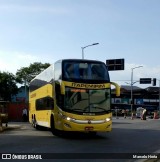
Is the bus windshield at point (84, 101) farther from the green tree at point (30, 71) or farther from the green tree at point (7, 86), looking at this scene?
the green tree at point (30, 71)

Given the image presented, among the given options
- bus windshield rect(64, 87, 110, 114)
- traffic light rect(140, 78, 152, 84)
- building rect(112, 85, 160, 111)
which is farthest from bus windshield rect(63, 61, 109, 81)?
building rect(112, 85, 160, 111)

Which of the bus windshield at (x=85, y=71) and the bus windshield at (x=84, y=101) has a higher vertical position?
the bus windshield at (x=85, y=71)

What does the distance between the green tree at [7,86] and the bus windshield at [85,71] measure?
70.4 m

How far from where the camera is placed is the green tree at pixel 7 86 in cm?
9088

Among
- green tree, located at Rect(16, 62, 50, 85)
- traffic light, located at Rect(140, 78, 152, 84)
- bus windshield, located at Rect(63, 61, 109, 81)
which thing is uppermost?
green tree, located at Rect(16, 62, 50, 85)

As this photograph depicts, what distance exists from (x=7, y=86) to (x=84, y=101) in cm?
7427

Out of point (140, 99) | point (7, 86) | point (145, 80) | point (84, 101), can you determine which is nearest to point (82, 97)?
point (84, 101)

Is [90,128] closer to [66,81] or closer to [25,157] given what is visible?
[66,81]

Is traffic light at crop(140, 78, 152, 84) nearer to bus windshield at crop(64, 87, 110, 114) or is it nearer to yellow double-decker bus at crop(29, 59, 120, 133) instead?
yellow double-decker bus at crop(29, 59, 120, 133)

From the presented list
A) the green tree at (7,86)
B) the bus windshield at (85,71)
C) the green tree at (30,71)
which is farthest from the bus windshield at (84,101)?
the green tree at (30,71)

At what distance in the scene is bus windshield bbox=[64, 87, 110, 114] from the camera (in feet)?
66.4

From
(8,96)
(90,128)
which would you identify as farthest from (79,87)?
(8,96)

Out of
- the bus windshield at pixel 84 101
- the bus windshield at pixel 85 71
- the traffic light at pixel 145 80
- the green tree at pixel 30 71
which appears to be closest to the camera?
the bus windshield at pixel 84 101

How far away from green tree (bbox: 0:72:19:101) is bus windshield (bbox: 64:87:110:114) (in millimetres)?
70736
